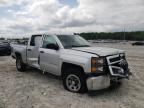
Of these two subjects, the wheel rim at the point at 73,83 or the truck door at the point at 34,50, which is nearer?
the wheel rim at the point at 73,83

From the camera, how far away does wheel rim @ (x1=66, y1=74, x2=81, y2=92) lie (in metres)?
5.83

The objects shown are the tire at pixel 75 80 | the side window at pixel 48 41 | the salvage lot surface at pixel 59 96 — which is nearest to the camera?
the salvage lot surface at pixel 59 96

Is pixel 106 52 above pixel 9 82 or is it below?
above

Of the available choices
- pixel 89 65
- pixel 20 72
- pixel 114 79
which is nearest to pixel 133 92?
pixel 114 79

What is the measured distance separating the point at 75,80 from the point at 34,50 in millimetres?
2627

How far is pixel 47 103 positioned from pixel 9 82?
280 cm

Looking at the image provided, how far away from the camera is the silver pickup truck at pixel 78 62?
5387mm

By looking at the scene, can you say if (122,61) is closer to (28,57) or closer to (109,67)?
(109,67)

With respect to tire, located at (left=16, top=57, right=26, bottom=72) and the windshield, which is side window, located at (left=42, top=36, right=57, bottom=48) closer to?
the windshield

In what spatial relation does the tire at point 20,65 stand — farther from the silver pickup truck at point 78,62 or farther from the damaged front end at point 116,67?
the damaged front end at point 116,67

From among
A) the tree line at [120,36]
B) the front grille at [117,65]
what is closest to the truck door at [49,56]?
the front grille at [117,65]

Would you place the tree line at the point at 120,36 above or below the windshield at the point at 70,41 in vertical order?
above

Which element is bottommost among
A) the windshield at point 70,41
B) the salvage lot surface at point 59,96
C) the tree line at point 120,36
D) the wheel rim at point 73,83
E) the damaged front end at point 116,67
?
the salvage lot surface at point 59,96

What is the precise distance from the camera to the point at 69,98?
5.55 m
